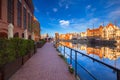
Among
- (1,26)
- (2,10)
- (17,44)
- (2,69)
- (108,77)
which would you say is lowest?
(108,77)

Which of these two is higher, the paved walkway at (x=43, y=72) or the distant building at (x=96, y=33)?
the distant building at (x=96, y=33)

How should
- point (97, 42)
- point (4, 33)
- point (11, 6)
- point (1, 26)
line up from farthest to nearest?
point (97, 42)
point (11, 6)
point (4, 33)
point (1, 26)

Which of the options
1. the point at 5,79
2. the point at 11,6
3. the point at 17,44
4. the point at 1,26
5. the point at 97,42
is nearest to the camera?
the point at 5,79

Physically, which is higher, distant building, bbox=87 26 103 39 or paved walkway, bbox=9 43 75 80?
distant building, bbox=87 26 103 39

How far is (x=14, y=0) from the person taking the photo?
19.4m

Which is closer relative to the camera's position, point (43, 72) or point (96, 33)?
point (43, 72)

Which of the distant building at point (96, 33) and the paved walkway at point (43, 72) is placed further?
the distant building at point (96, 33)

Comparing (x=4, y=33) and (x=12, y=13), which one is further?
(x=12, y=13)

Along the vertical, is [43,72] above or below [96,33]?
below

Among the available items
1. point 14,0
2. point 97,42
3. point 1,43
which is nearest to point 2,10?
point 14,0

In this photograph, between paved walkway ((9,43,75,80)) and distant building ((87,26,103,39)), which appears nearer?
paved walkway ((9,43,75,80))

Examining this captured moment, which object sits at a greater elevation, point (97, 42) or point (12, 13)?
point (12, 13)

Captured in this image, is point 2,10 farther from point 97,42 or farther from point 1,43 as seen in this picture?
point 97,42

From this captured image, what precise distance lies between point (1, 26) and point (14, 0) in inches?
253
